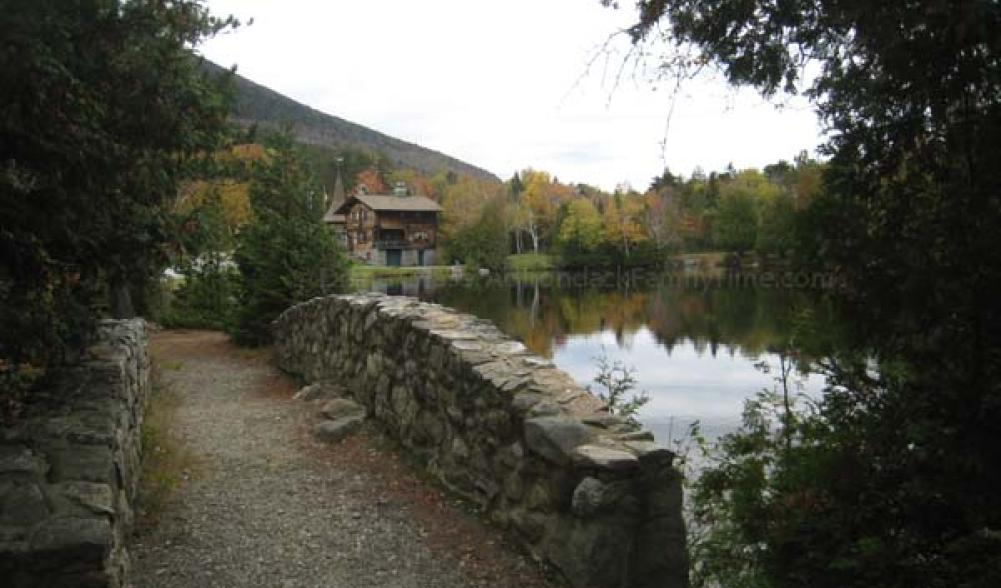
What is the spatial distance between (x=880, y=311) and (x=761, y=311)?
76.0ft

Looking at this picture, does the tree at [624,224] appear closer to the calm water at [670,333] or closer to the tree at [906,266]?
the calm water at [670,333]

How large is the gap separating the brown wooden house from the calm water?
18441mm

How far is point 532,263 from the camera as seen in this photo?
65875 millimetres

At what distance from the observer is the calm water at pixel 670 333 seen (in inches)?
426

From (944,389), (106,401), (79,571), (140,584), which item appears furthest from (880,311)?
(106,401)

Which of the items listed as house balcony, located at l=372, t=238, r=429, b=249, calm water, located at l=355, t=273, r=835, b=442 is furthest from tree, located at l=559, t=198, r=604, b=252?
calm water, located at l=355, t=273, r=835, b=442

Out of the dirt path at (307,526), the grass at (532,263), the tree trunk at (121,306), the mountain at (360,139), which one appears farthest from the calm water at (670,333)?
the mountain at (360,139)

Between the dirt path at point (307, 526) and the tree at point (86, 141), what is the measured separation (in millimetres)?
1450

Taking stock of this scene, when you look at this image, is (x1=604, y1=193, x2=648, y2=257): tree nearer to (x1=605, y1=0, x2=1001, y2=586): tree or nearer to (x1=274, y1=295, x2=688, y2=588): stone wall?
(x1=274, y1=295, x2=688, y2=588): stone wall

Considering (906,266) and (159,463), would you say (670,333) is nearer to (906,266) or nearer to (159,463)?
(159,463)

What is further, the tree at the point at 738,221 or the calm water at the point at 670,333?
the tree at the point at 738,221

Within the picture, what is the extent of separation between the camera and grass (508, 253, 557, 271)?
64.5 metres

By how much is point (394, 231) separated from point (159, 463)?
55991 millimetres

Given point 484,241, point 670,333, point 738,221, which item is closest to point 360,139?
point 484,241
